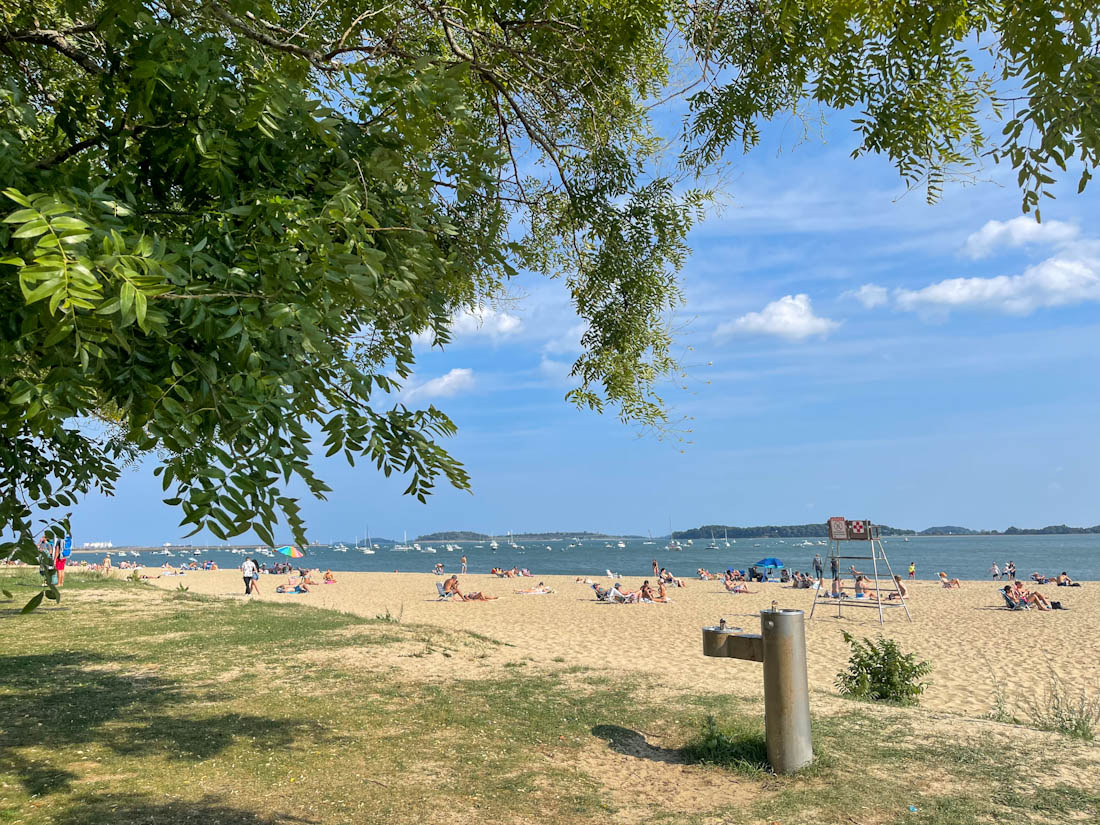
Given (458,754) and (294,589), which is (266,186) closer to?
(458,754)

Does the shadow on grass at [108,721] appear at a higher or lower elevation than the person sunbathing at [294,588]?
higher

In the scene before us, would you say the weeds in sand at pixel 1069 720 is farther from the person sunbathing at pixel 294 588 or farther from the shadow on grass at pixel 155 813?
the person sunbathing at pixel 294 588

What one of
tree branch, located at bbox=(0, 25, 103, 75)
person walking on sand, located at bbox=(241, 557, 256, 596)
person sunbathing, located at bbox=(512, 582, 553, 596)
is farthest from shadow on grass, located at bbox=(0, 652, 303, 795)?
person sunbathing, located at bbox=(512, 582, 553, 596)

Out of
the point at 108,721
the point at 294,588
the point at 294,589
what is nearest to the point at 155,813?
the point at 108,721

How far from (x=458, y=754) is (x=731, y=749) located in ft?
7.08

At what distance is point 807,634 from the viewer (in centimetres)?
1922

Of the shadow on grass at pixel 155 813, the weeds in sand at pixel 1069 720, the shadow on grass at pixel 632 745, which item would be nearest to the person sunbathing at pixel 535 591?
the weeds in sand at pixel 1069 720

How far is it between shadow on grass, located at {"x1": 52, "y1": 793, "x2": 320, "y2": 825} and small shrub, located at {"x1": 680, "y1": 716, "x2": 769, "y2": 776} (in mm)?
2970

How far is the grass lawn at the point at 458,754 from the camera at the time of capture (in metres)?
4.97

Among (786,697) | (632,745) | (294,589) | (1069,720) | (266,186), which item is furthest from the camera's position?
(294,589)

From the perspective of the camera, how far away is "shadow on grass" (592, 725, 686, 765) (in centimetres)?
618

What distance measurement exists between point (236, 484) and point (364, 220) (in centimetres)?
128

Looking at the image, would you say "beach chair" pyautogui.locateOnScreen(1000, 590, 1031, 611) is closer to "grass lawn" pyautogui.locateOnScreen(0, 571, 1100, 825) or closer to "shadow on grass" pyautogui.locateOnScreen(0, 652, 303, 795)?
"grass lawn" pyautogui.locateOnScreen(0, 571, 1100, 825)

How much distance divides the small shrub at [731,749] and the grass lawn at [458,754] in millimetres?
23
